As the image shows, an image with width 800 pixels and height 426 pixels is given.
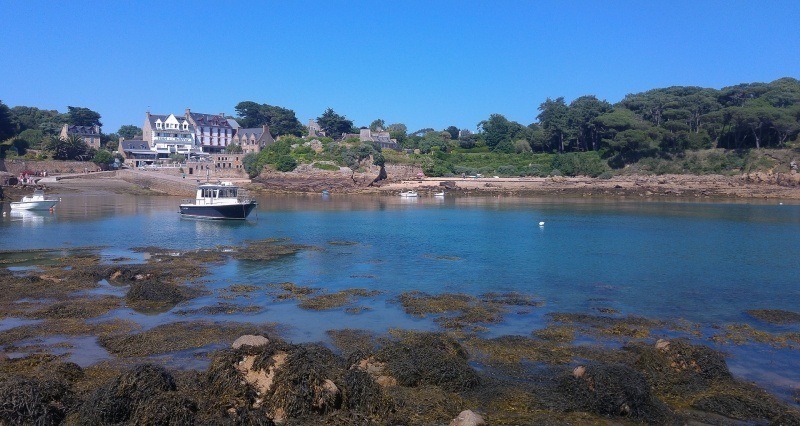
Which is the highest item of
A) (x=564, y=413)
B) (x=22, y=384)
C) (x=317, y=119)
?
(x=317, y=119)

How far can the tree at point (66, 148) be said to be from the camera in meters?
78.9

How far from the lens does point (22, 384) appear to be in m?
8.60

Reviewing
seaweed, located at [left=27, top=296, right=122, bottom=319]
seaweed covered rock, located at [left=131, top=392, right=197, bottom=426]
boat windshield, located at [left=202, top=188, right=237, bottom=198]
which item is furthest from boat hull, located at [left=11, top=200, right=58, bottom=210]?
seaweed covered rock, located at [left=131, top=392, right=197, bottom=426]

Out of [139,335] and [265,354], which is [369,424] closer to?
[265,354]

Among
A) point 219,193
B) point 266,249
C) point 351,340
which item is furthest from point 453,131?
point 351,340

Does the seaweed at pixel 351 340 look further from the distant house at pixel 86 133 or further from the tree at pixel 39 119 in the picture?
the tree at pixel 39 119

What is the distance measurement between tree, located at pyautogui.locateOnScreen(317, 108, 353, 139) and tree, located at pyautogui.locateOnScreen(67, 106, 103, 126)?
1624 inches

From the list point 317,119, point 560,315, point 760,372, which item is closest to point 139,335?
point 560,315

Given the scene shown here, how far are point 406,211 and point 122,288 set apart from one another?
3511 cm

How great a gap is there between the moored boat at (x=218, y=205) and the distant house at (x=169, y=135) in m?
61.9

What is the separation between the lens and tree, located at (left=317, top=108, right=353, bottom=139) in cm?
10519

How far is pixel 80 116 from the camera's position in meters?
105

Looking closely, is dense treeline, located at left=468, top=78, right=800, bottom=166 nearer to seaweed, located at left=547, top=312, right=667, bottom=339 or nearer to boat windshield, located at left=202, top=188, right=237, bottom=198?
boat windshield, located at left=202, top=188, right=237, bottom=198

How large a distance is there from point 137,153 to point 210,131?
15804 millimetres
